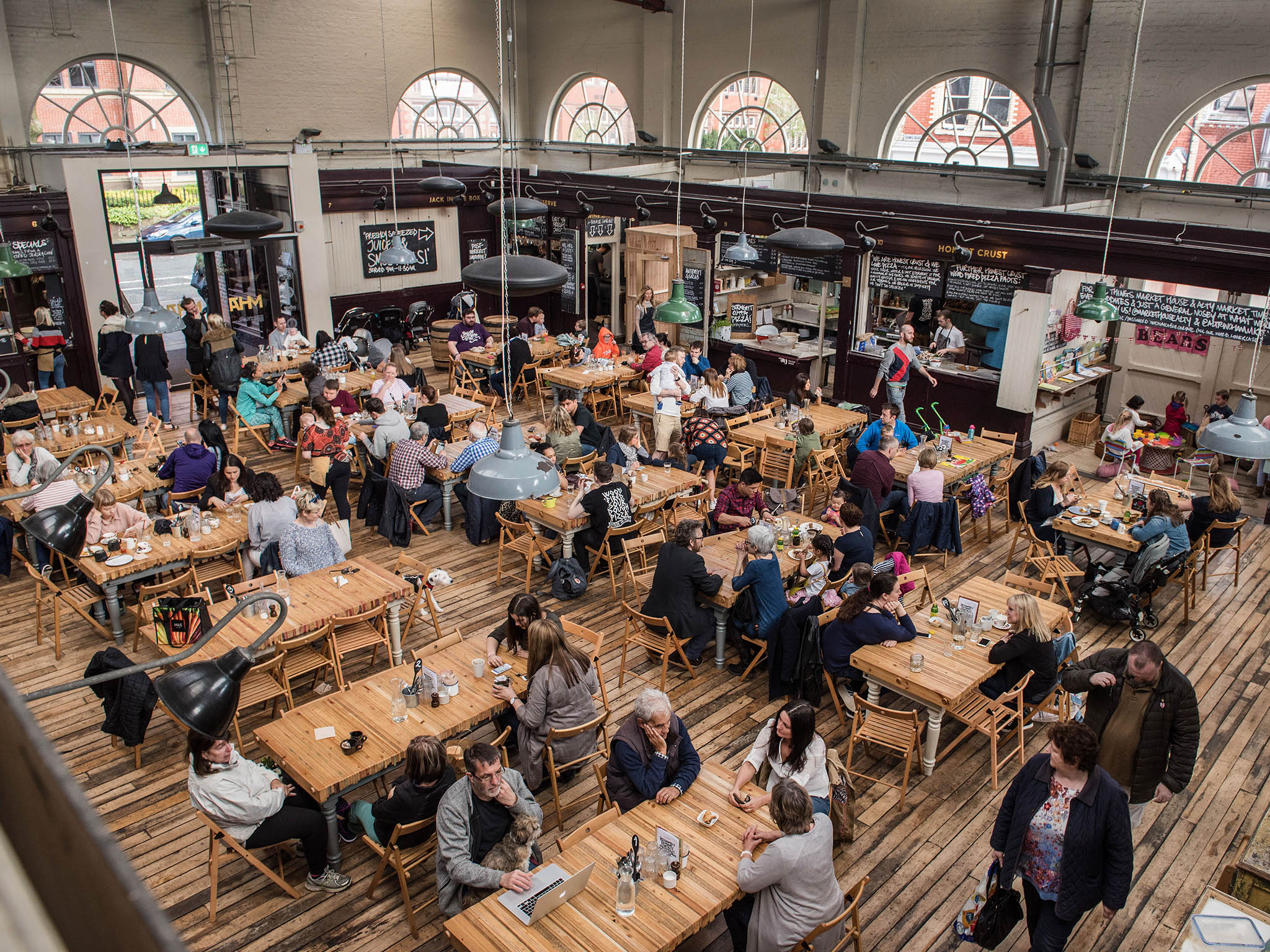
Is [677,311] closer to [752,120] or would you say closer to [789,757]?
[789,757]

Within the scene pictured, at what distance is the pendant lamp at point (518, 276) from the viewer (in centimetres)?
498

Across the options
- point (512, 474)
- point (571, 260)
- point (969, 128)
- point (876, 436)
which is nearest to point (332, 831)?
point (512, 474)

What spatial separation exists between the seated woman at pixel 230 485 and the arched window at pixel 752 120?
1271 cm

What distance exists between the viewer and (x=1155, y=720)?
512 centimetres

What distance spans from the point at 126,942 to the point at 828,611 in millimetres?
7133

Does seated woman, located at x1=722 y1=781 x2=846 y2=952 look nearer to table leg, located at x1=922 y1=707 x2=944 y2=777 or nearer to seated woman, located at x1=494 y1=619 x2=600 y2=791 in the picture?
seated woman, located at x1=494 y1=619 x2=600 y2=791

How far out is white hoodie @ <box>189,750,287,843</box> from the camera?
5051 mm

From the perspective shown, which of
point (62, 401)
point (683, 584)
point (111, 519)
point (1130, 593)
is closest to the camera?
point (683, 584)

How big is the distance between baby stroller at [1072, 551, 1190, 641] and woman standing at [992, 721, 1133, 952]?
15.2 ft

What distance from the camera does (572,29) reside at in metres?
21.2

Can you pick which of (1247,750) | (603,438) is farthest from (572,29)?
(1247,750)

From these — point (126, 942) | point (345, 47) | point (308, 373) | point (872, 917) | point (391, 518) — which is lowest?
point (872, 917)

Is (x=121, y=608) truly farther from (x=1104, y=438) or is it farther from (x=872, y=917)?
(x=1104, y=438)

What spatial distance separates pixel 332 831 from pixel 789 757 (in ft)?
8.88
